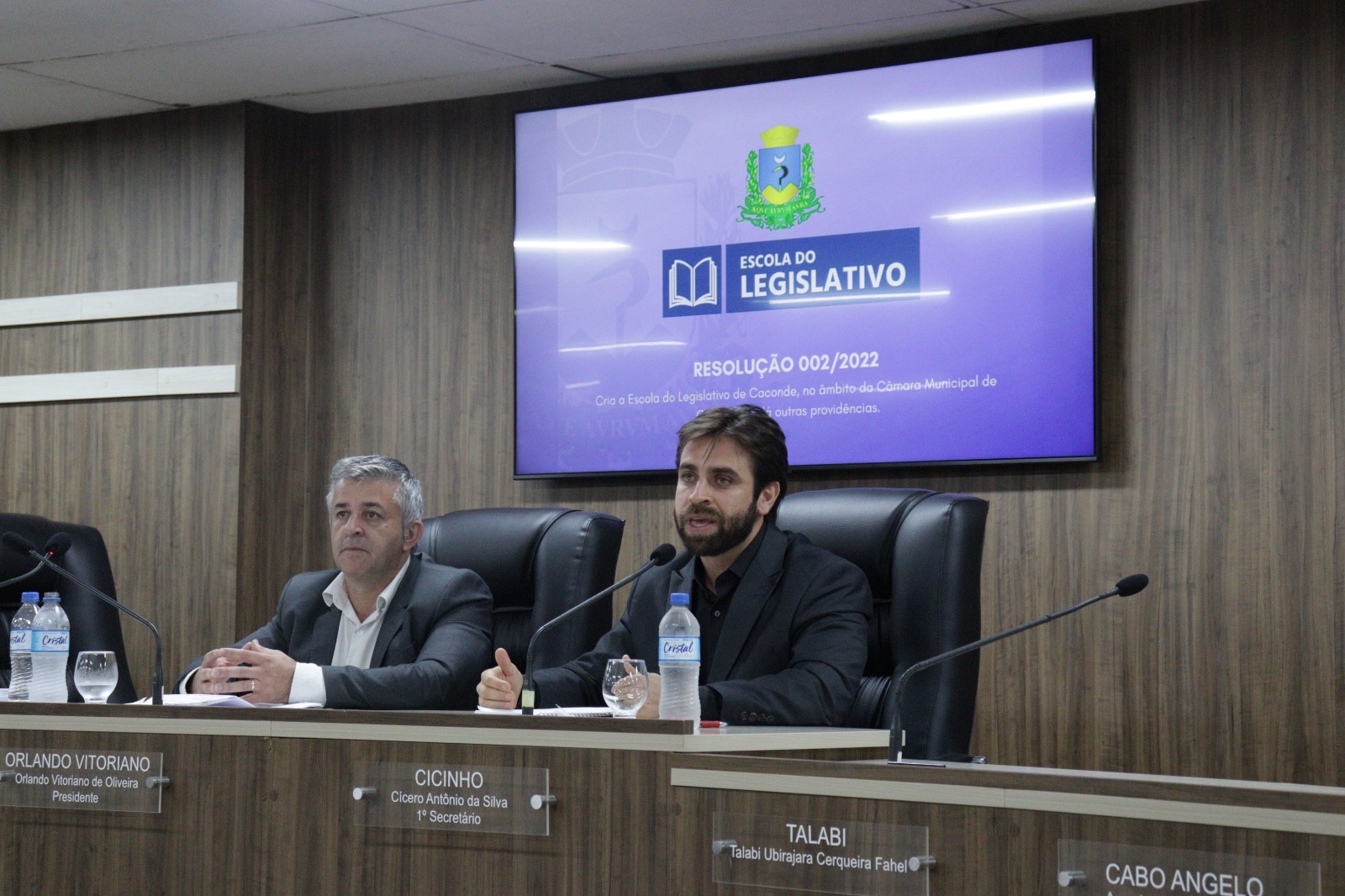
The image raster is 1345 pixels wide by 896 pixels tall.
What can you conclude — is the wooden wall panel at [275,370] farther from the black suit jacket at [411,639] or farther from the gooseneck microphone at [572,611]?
the gooseneck microphone at [572,611]

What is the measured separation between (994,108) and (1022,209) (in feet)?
0.94

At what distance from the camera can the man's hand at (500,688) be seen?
9.05 feet

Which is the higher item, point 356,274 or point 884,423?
point 356,274

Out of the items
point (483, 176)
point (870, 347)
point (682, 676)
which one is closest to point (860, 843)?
point (682, 676)

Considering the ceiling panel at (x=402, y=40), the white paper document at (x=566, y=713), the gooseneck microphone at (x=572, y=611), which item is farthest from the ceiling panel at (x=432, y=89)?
the white paper document at (x=566, y=713)

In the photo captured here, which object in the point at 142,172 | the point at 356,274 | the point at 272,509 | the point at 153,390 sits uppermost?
the point at 142,172

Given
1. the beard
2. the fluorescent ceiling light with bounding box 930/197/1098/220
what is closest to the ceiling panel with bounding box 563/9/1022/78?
the fluorescent ceiling light with bounding box 930/197/1098/220

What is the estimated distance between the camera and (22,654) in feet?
10.2

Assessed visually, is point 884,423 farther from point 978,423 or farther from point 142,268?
point 142,268

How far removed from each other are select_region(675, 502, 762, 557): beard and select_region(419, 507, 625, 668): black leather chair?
0.42m

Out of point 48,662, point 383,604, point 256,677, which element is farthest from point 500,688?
point 48,662

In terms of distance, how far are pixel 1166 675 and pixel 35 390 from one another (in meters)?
3.69

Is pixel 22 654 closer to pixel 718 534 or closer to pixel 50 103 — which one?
pixel 718 534

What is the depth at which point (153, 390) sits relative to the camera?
16.6ft
